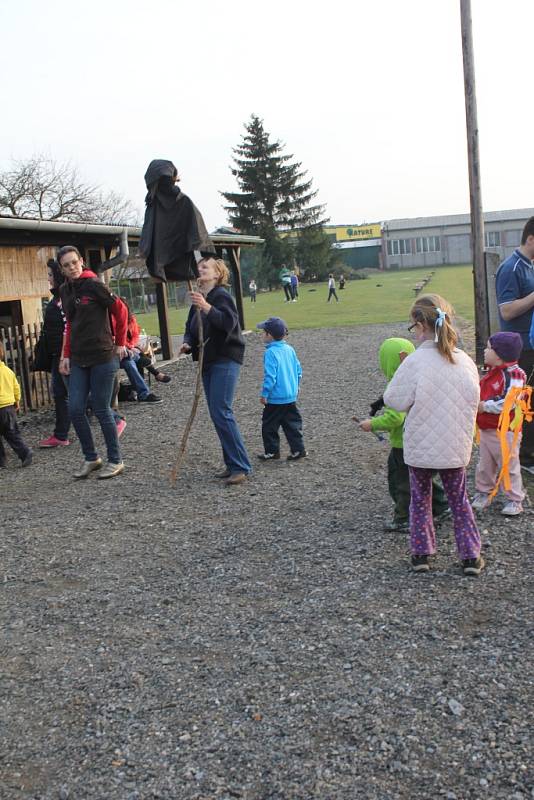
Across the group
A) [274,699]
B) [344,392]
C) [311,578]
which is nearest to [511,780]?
[274,699]

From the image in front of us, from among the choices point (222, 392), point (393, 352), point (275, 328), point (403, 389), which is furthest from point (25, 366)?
point (403, 389)

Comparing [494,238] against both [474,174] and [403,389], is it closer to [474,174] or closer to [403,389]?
[474,174]

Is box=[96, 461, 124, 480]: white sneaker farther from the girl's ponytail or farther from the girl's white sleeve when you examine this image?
the girl's ponytail

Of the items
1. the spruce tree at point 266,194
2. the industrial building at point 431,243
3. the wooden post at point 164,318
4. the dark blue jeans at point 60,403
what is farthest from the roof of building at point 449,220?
the dark blue jeans at point 60,403

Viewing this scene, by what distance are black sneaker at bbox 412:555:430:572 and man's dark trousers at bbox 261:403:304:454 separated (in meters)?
2.93

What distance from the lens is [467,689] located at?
3137 millimetres

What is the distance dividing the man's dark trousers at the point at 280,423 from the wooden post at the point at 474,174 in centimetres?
614

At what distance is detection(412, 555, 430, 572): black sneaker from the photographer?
4.35 metres

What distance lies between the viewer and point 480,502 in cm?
545

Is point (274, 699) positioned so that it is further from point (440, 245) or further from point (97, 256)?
point (440, 245)

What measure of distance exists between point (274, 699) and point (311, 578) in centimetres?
130

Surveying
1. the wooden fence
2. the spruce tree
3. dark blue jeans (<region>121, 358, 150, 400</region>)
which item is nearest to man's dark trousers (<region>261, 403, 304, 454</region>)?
dark blue jeans (<region>121, 358, 150, 400</region>)

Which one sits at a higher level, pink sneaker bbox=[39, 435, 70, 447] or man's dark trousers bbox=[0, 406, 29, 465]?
man's dark trousers bbox=[0, 406, 29, 465]

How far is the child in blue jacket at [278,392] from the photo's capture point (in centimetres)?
708
